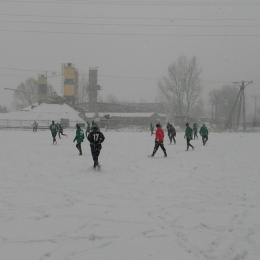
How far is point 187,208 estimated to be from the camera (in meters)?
5.97

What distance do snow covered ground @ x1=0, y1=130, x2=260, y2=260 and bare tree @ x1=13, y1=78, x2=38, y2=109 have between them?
8917 centimetres

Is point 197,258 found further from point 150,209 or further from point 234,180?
point 234,180

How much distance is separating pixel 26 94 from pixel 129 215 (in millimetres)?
96115

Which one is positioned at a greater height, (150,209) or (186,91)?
(186,91)

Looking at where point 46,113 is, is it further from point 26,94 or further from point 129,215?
point 129,215

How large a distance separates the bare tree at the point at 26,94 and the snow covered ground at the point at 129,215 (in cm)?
8917

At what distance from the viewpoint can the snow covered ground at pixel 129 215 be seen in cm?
407

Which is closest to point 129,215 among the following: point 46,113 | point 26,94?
point 46,113

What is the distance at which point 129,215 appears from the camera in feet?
18.0

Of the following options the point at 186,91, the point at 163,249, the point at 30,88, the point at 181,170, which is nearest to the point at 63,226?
the point at 163,249


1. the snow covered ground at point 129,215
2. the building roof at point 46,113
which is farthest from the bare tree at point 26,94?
the snow covered ground at point 129,215

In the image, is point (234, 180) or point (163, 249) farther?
point (234, 180)

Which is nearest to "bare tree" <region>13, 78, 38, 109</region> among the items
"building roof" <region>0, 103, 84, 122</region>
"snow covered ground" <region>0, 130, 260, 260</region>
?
"building roof" <region>0, 103, 84, 122</region>

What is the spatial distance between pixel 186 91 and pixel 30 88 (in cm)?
5683
